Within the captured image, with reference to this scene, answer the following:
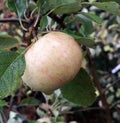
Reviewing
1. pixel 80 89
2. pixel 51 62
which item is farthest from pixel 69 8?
pixel 80 89

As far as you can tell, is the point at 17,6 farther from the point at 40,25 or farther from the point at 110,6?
the point at 110,6

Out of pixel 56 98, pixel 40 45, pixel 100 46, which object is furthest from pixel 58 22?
pixel 100 46

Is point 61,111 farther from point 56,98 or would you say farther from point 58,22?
point 58,22

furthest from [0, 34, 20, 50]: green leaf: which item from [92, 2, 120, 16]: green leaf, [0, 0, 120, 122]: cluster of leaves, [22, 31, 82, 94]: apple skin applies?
[92, 2, 120, 16]: green leaf

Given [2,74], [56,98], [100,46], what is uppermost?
[2,74]

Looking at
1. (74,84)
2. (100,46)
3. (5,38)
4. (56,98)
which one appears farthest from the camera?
(100,46)

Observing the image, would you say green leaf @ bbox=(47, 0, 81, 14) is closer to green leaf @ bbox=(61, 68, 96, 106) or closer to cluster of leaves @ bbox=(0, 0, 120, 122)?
cluster of leaves @ bbox=(0, 0, 120, 122)
